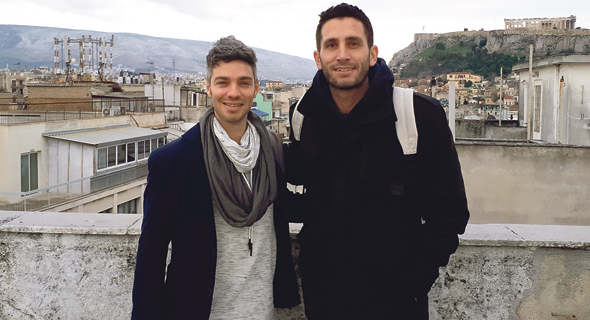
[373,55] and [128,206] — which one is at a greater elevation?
[373,55]

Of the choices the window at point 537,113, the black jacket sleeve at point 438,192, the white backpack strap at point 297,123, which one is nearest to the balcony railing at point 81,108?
the window at point 537,113

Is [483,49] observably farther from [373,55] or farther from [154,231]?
[154,231]

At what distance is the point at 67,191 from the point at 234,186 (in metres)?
22.3

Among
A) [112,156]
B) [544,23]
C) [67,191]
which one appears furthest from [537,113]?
[544,23]

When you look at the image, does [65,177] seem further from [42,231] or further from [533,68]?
[42,231]

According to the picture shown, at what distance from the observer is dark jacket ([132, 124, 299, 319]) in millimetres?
2092

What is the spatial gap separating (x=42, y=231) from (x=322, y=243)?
1833 millimetres

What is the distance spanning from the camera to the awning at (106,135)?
24.2m

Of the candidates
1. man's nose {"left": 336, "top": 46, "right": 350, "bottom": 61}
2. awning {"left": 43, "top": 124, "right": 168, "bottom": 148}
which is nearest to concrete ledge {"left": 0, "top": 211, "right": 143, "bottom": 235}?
man's nose {"left": 336, "top": 46, "right": 350, "bottom": 61}

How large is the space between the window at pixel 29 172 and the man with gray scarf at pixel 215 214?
23.7m

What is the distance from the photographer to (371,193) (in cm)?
221

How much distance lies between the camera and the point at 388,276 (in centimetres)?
A: 222

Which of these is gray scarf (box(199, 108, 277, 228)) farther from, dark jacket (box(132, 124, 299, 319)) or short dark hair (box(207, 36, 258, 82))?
short dark hair (box(207, 36, 258, 82))

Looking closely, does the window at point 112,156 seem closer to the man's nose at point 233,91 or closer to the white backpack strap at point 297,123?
the white backpack strap at point 297,123
